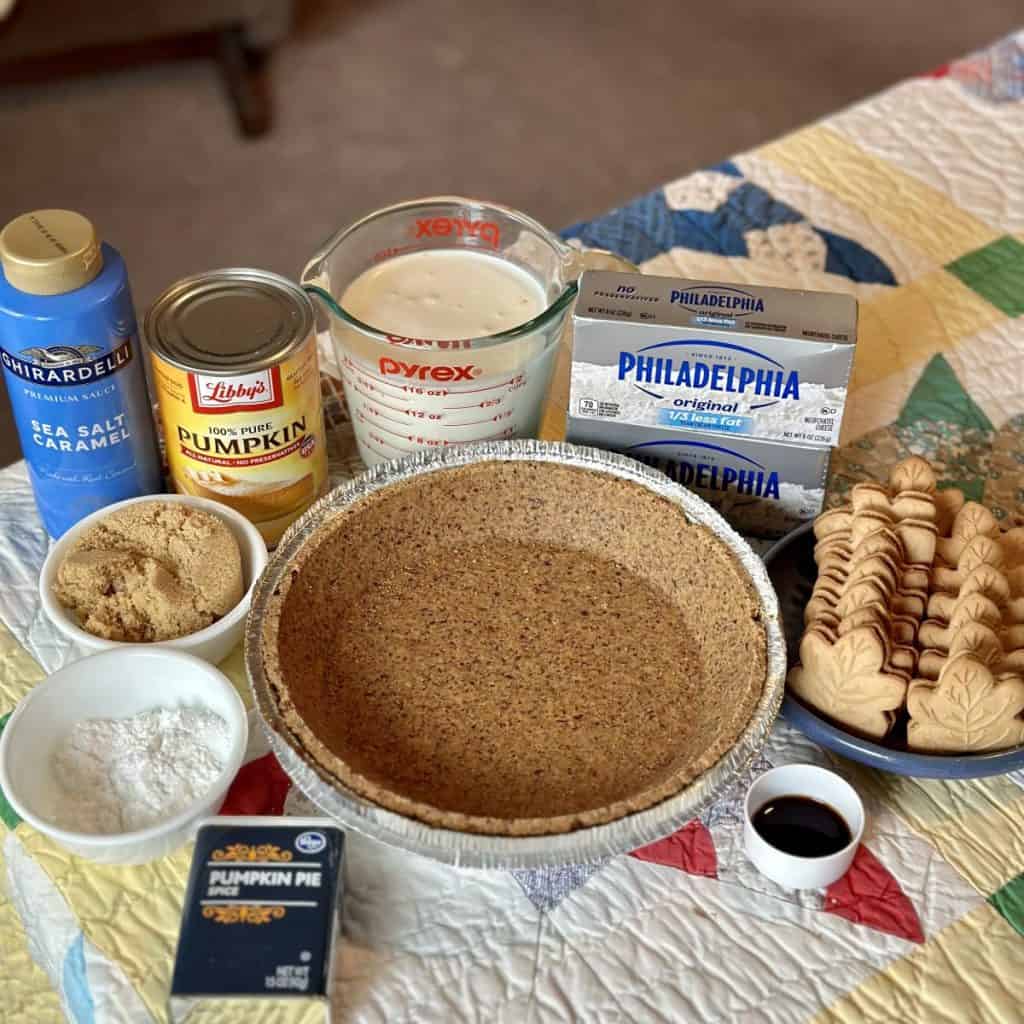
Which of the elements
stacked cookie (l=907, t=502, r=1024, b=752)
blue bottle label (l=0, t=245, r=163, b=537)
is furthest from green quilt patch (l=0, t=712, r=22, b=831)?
stacked cookie (l=907, t=502, r=1024, b=752)

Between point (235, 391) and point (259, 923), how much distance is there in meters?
0.35

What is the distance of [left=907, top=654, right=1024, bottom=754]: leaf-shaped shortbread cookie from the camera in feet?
2.35

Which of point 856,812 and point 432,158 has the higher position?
point 856,812

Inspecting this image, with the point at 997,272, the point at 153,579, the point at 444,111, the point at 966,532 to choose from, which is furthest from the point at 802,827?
the point at 444,111

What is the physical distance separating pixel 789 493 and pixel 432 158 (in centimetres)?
154

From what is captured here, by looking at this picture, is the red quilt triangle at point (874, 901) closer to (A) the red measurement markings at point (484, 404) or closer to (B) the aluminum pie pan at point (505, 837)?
(B) the aluminum pie pan at point (505, 837)

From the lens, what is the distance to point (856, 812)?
2.47ft

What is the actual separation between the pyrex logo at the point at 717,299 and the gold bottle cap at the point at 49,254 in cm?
39

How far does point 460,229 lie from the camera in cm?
99

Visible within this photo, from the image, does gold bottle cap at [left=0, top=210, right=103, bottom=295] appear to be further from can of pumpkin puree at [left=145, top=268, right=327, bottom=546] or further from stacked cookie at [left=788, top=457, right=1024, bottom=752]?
stacked cookie at [left=788, top=457, right=1024, bottom=752]

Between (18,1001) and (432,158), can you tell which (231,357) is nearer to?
(18,1001)

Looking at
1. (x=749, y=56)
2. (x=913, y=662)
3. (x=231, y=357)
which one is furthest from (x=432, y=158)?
(x=913, y=662)

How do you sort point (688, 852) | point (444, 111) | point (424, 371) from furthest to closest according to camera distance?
1. point (444, 111)
2. point (424, 371)
3. point (688, 852)

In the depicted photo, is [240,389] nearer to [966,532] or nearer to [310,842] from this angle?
[310,842]
